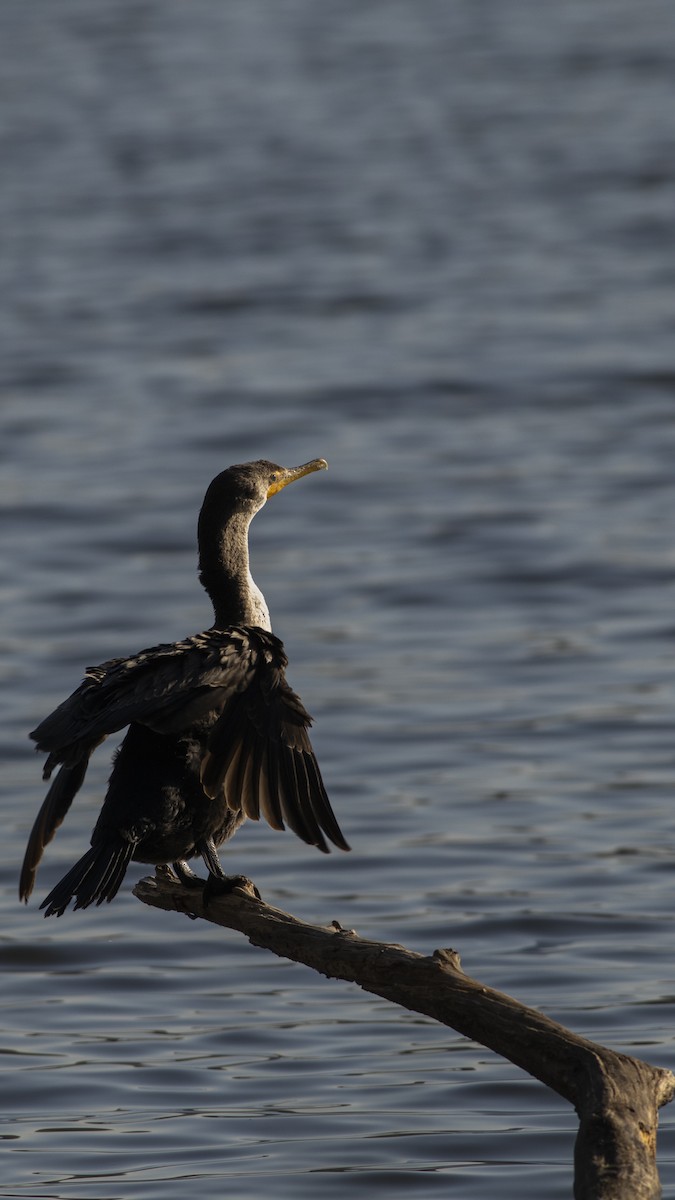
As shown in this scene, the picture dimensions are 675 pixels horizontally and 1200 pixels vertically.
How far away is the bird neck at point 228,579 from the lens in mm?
6332

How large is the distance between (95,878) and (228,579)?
116cm

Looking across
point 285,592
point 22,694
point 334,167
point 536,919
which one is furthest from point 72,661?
point 334,167

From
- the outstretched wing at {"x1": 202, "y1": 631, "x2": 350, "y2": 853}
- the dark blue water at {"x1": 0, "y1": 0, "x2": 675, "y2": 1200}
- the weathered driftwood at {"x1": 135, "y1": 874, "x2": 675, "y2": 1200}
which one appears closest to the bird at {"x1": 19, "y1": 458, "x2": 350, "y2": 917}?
the outstretched wing at {"x1": 202, "y1": 631, "x2": 350, "y2": 853}

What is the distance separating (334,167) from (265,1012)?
61.2 ft

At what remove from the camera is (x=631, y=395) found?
16.7 m

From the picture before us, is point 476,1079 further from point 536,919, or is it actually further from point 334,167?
point 334,167

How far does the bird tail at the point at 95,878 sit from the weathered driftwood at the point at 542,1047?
23.5 inches

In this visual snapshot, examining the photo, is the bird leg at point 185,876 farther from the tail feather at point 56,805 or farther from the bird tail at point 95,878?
the tail feather at point 56,805

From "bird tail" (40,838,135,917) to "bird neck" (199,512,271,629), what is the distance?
3.00ft

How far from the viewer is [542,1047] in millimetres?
4402

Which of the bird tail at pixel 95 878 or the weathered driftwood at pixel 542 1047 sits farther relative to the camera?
the bird tail at pixel 95 878

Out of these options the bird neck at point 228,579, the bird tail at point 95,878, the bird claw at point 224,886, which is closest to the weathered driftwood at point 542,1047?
the bird claw at point 224,886

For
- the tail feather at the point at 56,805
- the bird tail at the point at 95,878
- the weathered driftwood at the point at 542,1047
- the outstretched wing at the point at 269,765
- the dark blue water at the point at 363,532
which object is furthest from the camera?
the dark blue water at the point at 363,532

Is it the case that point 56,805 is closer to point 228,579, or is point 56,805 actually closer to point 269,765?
point 269,765
